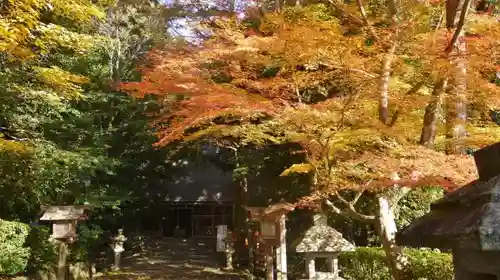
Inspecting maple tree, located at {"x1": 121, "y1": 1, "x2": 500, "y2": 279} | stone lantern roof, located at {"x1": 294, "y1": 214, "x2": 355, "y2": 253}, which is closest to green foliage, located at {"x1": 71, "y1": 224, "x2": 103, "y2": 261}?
maple tree, located at {"x1": 121, "y1": 1, "x2": 500, "y2": 279}

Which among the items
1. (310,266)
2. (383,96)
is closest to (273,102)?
(383,96)

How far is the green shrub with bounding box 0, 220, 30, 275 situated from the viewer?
40.4 ft

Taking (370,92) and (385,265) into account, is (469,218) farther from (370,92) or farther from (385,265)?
(385,265)

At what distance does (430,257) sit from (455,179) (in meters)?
2.91

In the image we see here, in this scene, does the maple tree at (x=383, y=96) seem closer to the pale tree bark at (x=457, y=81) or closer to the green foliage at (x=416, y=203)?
the pale tree bark at (x=457, y=81)

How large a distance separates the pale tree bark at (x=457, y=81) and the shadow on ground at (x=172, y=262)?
9.57m

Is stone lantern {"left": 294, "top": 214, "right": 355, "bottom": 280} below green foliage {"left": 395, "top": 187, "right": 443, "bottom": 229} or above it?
below

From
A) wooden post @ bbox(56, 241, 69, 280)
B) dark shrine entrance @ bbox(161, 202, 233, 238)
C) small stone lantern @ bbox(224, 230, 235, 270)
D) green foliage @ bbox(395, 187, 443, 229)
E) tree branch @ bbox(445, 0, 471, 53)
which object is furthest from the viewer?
dark shrine entrance @ bbox(161, 202, 233, 238)

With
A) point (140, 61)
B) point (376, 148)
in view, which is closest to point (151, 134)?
point (140, 61)

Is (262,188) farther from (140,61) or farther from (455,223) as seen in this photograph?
(455,223)

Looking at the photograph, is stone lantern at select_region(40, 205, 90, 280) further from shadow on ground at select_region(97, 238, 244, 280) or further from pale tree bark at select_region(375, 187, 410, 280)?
pale tree bark at select_region(375, 187, 410, 280)

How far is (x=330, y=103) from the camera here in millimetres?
9742

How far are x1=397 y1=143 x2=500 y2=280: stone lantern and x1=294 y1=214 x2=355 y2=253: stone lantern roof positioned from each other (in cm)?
522

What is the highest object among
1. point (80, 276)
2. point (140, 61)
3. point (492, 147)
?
point (140, 61)
